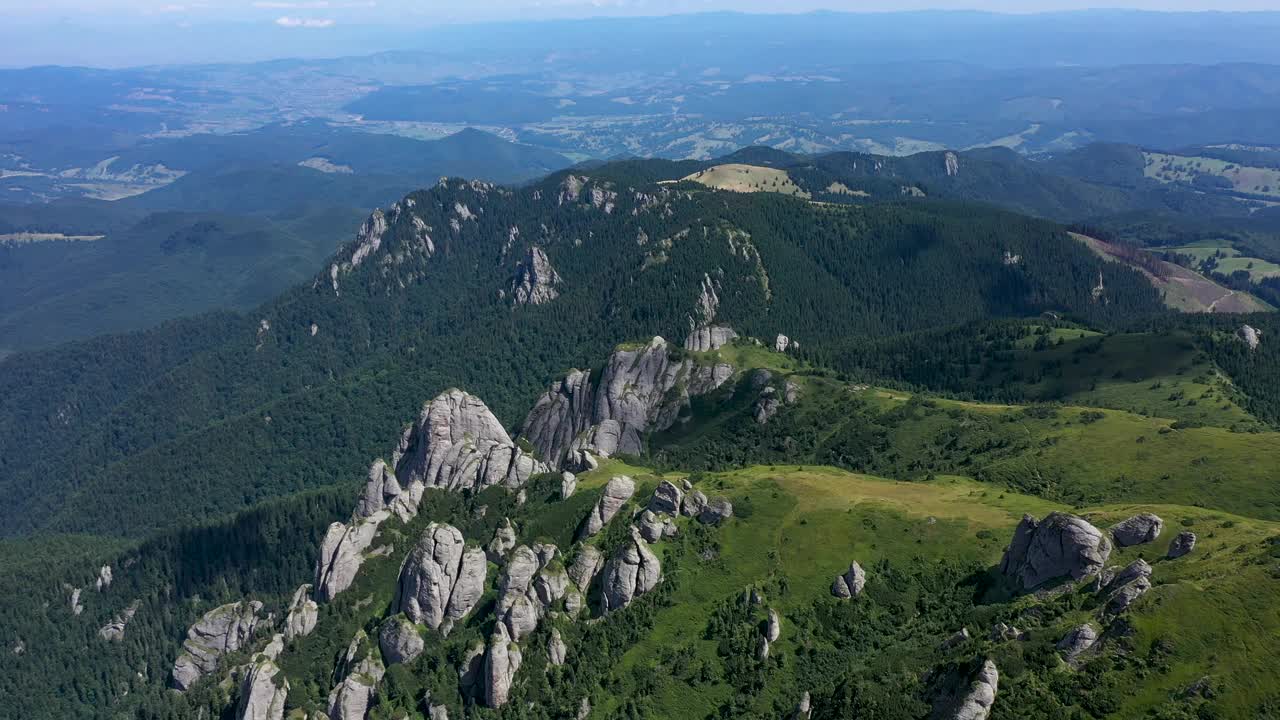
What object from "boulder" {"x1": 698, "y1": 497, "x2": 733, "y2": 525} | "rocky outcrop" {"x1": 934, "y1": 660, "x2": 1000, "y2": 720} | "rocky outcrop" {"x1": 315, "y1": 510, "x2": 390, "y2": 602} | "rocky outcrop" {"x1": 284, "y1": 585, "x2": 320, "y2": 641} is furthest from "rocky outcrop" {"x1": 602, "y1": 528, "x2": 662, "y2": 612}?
"rocky outcrop" {"x1": 284, "y1": 585, "x2": 320, "y2": 641}

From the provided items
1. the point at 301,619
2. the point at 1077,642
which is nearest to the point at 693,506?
the point at 1077,642

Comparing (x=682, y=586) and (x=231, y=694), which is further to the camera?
(x=231, y=694)

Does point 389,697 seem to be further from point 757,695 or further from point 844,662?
A: point 844,662

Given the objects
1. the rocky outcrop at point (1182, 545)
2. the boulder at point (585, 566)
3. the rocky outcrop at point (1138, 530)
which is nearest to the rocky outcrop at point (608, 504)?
the boulder at point (585, 566)

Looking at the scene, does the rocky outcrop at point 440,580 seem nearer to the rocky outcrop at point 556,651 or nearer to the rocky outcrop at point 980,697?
the rocky outcrop at point 556,651

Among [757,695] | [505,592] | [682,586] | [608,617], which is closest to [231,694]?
[505,592]

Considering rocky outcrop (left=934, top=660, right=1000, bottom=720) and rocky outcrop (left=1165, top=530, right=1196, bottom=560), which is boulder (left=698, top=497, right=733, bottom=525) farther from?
rocky outcrop (left=1165, top=530, right=1196, bottom=560)
